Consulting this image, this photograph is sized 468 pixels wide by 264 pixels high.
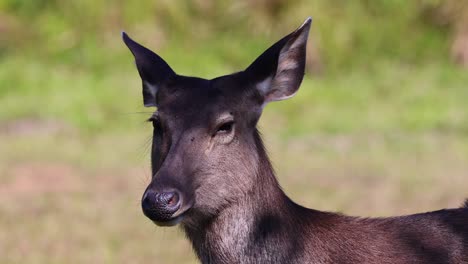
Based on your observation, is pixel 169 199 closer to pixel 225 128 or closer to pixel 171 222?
pixel 171 222

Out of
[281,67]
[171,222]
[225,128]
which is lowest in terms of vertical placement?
[171,222]

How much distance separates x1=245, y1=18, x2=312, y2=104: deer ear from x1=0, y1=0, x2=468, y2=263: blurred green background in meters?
3.54

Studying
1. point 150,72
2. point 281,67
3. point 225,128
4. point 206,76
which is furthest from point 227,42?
point 225,128

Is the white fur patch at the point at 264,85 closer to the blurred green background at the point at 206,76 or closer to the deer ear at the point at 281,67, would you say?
the deer ear at the point at 281,67

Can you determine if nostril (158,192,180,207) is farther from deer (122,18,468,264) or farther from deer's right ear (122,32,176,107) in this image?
deer's right ear (122,32,176,107)

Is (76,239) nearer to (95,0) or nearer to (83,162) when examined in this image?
(83,162)

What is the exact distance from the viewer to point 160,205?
4.98 meters

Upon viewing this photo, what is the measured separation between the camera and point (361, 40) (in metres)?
16.7

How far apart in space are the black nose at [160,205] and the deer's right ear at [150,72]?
828mm

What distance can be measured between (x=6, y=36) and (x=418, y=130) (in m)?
6.25

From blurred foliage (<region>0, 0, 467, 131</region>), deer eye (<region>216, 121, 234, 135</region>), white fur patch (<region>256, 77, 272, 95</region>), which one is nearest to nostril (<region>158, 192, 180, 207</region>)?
deer eye (<region>216, 121, 234, 135</region>)

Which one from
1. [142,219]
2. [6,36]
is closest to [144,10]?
Answer: [6,36]

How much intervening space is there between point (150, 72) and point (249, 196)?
0.91 metres

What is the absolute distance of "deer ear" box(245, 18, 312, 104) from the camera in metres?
5.50
